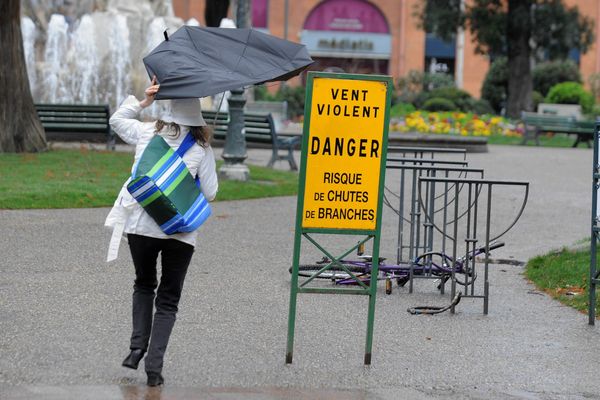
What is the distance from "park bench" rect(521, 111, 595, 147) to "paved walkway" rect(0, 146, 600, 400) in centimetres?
2140

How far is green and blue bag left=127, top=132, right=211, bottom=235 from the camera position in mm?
6082

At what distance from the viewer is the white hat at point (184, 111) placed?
621cm

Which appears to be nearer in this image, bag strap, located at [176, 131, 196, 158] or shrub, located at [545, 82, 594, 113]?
bag strap, located at [176, 131, 196, 158]

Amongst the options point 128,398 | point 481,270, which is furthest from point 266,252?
point 128,398

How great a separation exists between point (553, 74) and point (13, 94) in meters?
34.8

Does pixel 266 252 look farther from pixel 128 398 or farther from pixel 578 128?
pixel 578 128

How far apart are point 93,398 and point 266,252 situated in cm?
557

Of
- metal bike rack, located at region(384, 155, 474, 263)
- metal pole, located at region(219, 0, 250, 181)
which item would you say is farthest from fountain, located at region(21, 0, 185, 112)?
metal bike rack, located at region(384, 155, 474, 263)

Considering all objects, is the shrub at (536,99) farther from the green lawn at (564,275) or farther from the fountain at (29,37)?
the green lawn at (564,275)

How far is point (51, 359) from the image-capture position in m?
6.75

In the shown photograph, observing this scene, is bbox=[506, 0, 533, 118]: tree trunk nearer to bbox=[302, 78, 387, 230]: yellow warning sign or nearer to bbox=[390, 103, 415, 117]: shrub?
bbox=[390, 103, 415, 117]: shrub

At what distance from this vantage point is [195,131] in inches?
247

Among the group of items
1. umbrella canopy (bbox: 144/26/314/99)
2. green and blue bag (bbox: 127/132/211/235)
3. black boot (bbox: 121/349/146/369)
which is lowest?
black boot (bbox: 121/349/146/369)

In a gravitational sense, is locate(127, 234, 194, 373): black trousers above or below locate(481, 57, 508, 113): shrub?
below
